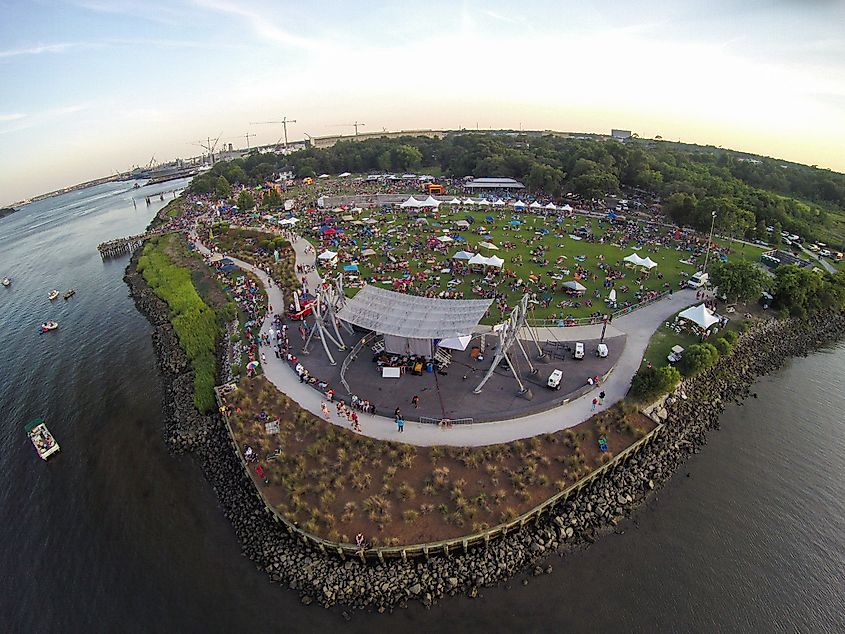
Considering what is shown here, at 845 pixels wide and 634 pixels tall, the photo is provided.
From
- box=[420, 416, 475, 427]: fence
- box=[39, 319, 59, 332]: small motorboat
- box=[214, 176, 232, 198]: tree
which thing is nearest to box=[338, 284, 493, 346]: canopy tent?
box=[420, 416, 475, 427]: fence

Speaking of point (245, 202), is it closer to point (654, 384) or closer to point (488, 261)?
point (488, 261)

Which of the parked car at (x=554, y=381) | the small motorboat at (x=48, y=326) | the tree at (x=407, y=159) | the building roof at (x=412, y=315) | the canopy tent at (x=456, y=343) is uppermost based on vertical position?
the tree at (x=407, y=159)

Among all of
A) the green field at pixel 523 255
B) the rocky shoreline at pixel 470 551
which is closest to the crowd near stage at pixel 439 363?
the rocky shoreline at pixel 470 551

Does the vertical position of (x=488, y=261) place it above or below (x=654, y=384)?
above

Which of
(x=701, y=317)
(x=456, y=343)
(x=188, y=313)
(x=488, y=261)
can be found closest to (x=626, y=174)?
(x=488, y=261)

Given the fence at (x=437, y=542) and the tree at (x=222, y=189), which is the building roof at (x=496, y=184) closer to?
the tree at (x=222, y=189)

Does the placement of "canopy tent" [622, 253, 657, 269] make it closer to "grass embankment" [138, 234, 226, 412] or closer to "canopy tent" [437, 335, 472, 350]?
"canopy tent" [437, 335, 472, 350]
